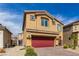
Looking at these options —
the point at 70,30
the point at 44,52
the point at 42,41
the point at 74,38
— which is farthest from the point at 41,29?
the point at 74,38

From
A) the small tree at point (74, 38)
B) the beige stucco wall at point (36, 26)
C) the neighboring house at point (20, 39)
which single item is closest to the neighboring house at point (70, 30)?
the small tree at point (74, 38)

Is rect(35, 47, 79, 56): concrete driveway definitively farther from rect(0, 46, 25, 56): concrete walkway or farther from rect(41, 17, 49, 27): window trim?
rect(41, 17, 49, 27): window trim

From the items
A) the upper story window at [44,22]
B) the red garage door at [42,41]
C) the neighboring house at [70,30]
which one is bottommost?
the red garage door at [42,41]

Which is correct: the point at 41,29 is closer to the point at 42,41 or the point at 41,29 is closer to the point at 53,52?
the point at 42,41

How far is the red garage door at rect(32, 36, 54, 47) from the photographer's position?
10438 millimetres

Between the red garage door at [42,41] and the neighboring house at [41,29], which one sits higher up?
the neighboring house at [41,29]

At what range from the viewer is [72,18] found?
33.6ft

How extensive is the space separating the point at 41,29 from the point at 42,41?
1.35 ft

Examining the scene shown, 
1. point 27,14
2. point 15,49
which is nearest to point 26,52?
point 15,49

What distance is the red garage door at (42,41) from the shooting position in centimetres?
1044

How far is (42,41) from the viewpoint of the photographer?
10539 millimetres

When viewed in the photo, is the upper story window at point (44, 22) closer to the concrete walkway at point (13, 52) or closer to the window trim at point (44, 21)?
the window trim at point (44, 21)

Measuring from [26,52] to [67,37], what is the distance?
1.25 metres

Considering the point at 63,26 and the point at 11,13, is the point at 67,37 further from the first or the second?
the point at 11,13
